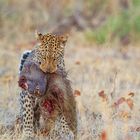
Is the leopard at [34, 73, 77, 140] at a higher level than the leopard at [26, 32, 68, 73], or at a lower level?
lower

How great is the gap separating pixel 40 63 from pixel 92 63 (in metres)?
5.41

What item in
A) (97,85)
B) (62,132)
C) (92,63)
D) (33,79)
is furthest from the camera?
(92,63)

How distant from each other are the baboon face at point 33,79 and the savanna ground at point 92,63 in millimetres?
488

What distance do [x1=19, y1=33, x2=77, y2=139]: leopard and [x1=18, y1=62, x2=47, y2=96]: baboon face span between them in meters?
0.01

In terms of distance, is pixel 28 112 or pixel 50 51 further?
pixel 28 112

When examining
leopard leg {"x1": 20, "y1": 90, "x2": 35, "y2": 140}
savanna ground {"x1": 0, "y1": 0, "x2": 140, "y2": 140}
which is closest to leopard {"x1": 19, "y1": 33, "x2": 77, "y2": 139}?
leopard leg {"x1": 20, "y1": 90, "x2": 35, "y2": 140}

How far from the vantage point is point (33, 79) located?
6.60m

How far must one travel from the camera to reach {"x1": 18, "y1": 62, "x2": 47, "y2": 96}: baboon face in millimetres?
6520

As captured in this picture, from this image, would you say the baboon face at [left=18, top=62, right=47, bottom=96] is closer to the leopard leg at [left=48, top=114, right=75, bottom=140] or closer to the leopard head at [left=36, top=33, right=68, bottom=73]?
the leopard head at [left=36, top=33, right=68, bottom=73]

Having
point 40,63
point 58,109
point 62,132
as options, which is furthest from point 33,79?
point 62,132

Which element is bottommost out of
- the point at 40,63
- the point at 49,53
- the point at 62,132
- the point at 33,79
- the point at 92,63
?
the point at 62,132

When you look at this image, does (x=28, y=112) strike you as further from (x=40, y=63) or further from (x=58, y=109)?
(x=40, y=63)

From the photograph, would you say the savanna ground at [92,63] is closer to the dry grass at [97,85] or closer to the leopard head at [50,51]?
the dry grass at [97,85]

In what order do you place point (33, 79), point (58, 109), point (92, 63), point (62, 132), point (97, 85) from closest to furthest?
point (33, 79)
point (58, 109)
point (62, 132)
point (97, 85)
point (92, 63)
